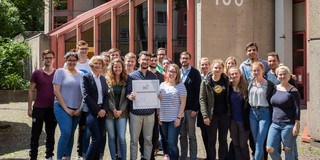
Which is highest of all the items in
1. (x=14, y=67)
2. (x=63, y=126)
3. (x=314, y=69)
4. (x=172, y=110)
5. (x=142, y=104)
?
(x=14, y=67)

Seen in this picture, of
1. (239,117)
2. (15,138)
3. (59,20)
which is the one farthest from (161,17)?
(59,20)

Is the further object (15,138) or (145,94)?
(15,138)

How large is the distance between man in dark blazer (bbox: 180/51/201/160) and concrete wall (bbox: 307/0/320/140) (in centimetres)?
312

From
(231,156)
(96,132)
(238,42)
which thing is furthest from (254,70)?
(238,42)

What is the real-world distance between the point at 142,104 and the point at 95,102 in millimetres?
767

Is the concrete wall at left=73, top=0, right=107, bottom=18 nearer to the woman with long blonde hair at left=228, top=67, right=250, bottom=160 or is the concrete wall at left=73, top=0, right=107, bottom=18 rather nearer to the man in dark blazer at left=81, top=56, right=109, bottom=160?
the man in dark blazer at left=81, top=56, right=109, bottom=160

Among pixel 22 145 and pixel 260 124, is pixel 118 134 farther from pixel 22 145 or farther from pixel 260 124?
pixel 22 145

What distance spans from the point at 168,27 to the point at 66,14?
18.8 m

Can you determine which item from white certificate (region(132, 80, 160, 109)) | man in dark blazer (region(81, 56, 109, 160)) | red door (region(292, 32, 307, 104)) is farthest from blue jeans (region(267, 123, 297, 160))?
red door (region(292, 32, 307, 104))

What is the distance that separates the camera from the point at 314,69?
7.46 meters

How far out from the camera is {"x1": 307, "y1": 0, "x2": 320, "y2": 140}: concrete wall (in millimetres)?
7379

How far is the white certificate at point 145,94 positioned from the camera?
215 inches

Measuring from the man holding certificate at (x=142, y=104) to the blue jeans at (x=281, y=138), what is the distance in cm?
185

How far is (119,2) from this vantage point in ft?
68.9
